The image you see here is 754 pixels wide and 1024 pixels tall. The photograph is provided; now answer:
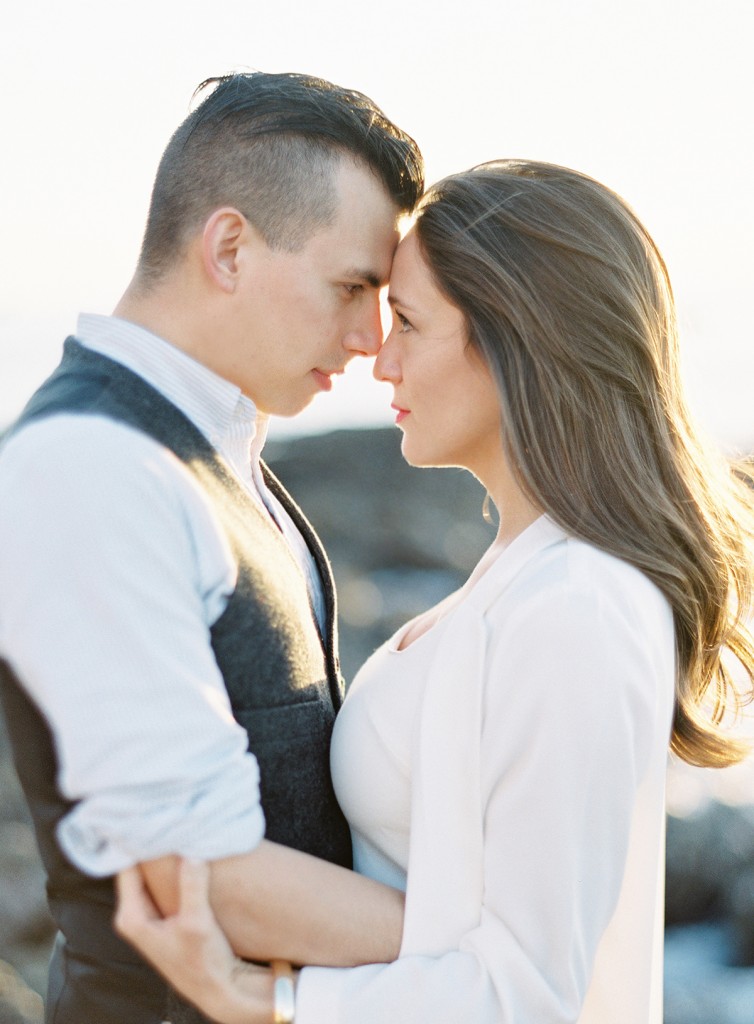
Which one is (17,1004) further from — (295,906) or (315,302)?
(315,302)

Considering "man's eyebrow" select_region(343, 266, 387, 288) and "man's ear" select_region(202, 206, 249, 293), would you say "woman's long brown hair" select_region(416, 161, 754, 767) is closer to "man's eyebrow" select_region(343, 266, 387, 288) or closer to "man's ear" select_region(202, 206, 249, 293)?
"man's eyebrow" select_region(343, 266, 387, 288)

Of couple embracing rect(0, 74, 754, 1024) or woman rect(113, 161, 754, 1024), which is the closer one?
couple embracing rect(0, 74, 754, 1024)

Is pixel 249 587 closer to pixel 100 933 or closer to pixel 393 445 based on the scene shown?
pixel 100 933

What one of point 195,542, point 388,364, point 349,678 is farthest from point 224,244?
point 349,678

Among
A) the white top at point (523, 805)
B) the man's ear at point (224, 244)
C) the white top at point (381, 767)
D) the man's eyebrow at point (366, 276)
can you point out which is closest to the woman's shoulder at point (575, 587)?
the white top at point (523, 805)

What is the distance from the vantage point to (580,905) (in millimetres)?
1666

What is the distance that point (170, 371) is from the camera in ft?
6.15

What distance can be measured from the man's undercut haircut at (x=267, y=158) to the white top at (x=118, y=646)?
60 cm

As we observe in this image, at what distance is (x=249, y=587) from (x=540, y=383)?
0.65 meters

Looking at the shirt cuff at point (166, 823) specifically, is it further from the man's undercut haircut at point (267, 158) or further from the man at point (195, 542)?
the man's undercut haircut at point (267, 158)

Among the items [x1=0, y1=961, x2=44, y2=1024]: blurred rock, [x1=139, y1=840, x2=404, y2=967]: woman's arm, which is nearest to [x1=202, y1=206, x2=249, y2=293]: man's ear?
[x1=139, y1=840, x2=404, y2=967]: woman's arm

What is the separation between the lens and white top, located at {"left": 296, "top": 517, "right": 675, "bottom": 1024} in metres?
1.65

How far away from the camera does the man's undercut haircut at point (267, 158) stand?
2045 millimetres

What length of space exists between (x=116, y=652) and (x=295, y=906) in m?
0.49
